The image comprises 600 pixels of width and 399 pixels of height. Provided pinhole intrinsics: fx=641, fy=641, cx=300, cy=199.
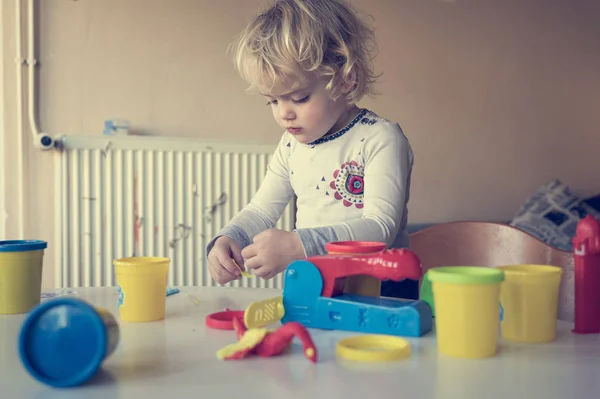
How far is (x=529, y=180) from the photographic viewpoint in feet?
8.76

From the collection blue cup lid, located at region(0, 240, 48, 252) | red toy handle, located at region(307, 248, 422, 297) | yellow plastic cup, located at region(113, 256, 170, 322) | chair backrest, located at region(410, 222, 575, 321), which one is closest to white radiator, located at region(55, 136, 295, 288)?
chair backrest, located at region(410, 222, 575, 321)

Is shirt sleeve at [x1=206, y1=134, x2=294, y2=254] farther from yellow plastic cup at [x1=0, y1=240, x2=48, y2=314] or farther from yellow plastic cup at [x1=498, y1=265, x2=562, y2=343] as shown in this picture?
yellow plastic cup at [x1=498, y1=265, x2=562, y2=343]

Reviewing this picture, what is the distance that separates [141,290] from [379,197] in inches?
18.0

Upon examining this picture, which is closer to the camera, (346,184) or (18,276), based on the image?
(18,276)

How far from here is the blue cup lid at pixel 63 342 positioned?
558 millimetres

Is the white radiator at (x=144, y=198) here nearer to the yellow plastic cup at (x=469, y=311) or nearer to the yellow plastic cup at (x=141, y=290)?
the yellow plastic cup at (x=141, y=290)

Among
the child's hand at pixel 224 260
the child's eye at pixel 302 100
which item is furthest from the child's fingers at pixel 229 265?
the child's eye at pixel 302 100

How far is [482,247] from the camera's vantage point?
126 cm

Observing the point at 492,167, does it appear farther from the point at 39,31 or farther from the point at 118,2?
the point at 39,31

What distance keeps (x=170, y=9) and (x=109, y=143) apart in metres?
0.53

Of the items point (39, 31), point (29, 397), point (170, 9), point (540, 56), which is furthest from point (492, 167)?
point (29, 397)

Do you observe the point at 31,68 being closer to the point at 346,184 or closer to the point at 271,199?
the point at 271,199

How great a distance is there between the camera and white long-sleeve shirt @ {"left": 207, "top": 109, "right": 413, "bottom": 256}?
1095mm

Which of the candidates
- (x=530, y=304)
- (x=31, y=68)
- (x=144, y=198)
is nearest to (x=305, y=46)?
(x=530, y=304)
